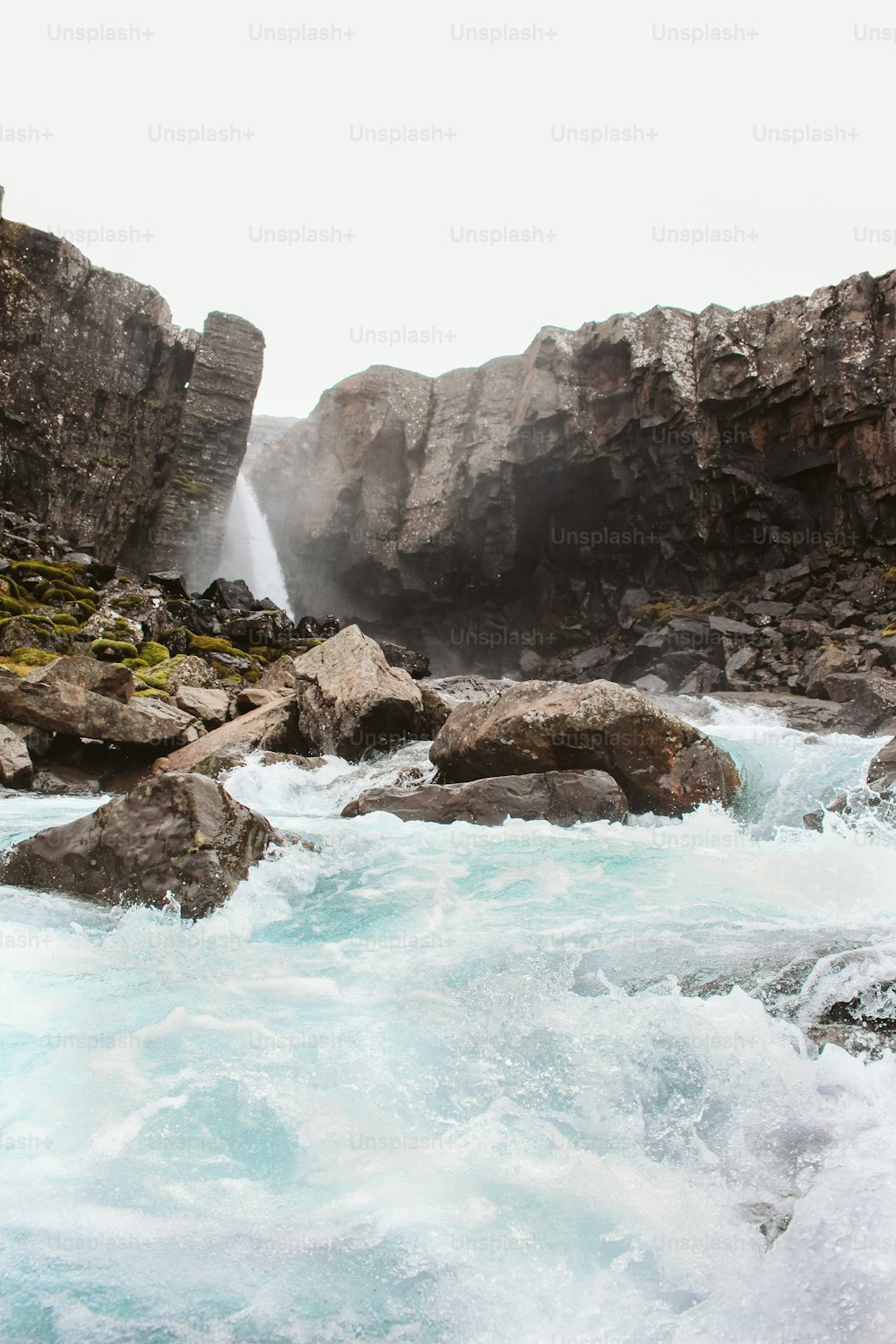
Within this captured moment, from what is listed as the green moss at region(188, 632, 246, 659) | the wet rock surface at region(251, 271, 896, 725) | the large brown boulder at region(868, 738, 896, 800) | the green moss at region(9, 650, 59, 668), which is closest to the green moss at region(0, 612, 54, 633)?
the green moss at region(9, 650, 59, 668)

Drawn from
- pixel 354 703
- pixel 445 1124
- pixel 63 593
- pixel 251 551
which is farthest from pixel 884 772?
pixel 251 551

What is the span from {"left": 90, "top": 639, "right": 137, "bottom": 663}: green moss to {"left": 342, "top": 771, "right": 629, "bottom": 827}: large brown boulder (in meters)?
9.01

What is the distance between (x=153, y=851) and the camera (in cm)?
585

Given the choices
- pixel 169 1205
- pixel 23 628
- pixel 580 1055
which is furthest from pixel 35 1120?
pixel 23 628

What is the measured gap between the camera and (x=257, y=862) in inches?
251

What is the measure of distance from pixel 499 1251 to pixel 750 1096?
1270mm

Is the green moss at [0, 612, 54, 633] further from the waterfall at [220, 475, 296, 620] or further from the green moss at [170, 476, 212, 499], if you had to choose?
the waterfall at [220, 475, 296, 620]

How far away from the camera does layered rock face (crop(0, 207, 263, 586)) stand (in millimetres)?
27516

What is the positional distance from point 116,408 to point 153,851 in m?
27.8

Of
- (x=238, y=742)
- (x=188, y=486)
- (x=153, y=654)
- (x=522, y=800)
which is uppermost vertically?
(x=188, y=486)

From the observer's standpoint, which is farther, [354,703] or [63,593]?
[63,593]

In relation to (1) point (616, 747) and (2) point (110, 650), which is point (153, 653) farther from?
(1) point (616, 747)

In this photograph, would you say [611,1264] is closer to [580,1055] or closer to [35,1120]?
[580,1055]

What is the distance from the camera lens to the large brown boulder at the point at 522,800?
898 cm
